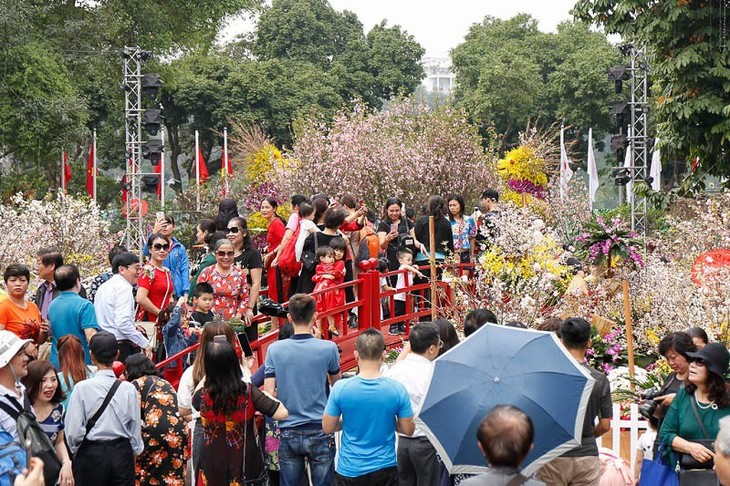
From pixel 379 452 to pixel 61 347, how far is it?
7.57 ft

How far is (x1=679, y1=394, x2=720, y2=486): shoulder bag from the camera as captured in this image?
6.41 meters

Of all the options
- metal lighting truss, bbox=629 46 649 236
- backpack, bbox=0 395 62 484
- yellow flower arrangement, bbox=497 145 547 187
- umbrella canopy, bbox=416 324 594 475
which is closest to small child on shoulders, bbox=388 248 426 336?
umbrella canopy, bbox=416 324 594 475

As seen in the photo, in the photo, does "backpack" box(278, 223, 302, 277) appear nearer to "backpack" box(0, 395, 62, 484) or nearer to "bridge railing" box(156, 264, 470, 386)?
"bridge railing" box(156, 264, 470, 386)

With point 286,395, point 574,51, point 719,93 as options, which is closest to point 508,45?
point 574,51

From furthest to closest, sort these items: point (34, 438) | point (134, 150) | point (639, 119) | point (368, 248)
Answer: point (639, 119) → point (134, 150) → point (368, 248) → point (34, 438)

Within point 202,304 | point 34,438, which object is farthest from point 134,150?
point 34,438

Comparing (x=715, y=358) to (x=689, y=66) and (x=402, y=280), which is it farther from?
(x=689, y=66)

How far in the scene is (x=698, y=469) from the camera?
6465 millimetres

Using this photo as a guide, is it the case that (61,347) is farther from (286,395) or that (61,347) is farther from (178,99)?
(178,99)

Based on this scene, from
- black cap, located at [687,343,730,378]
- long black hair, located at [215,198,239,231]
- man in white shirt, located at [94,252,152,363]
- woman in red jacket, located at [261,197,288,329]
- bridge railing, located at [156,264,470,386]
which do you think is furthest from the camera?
long black hair, located at [215,198,239,231]

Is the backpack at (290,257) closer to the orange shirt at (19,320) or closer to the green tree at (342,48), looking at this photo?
the orange shirt at (19,320)

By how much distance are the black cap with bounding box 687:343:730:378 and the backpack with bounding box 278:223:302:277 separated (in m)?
6.52

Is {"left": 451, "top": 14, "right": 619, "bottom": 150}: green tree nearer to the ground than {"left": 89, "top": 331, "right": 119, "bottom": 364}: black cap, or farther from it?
farther from it

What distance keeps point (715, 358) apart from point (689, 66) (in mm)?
10633
